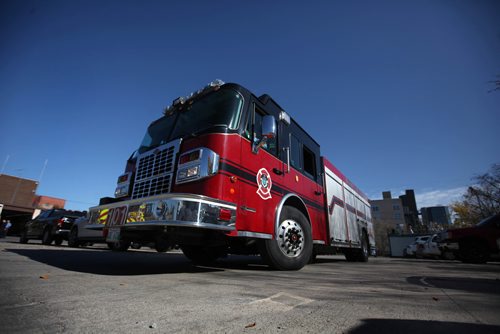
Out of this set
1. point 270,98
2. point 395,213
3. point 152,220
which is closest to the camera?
point 152,220

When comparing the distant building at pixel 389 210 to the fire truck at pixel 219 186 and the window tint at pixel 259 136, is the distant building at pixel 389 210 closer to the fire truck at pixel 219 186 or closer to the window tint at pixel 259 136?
the fire truck at pixel 219 186

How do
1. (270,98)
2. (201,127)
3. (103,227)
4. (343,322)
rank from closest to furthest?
1. (343,322)
2. (103,227)
3. (201,127)
4. (270,98)

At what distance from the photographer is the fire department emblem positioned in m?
3.73

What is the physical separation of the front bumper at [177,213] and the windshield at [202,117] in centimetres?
124

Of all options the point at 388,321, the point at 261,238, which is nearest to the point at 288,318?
the point at 388,321

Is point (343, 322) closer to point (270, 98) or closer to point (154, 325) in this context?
point (154, 325)

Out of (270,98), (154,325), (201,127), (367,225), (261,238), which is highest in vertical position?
(270,98)

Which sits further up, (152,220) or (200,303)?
(152,220)

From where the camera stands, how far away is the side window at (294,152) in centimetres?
493

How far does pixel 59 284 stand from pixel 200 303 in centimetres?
140

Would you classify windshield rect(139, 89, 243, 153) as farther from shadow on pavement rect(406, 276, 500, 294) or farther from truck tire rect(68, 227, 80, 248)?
truck tire rect(68, 227, 80, 248)

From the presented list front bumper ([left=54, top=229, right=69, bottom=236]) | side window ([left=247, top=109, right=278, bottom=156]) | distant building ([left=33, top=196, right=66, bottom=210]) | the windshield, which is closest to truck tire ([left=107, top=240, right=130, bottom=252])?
the windshield

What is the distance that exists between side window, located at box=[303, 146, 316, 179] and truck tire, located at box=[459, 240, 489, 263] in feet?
24.4

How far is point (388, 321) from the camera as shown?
4.44ft
